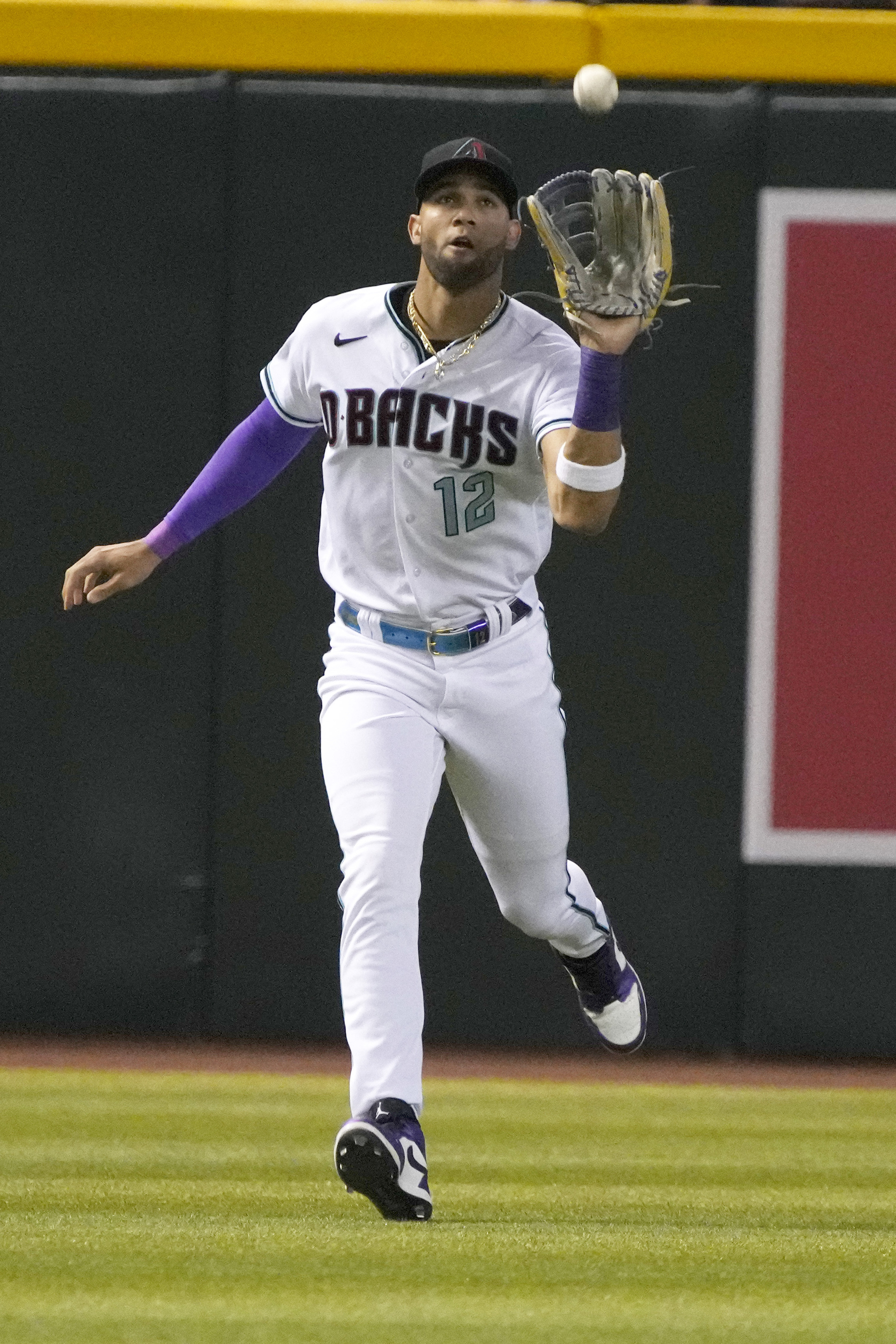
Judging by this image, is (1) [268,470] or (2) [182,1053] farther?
(2) [182,1053]

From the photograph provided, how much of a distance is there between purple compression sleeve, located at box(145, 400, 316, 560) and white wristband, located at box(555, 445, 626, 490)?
905mm

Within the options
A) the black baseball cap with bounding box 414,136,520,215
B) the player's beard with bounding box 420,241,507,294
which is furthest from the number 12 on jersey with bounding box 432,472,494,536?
the black baseball cap with bounding box 414,136,520,215

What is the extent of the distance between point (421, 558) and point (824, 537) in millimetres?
2604

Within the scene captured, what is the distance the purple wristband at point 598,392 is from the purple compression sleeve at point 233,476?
3.16ft

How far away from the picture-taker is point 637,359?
253 inches

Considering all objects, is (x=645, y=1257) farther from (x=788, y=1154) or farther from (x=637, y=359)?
(x=637, y=359)

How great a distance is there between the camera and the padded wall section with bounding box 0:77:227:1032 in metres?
6.42

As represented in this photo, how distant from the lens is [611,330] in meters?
3.57

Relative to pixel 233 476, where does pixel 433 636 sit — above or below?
below

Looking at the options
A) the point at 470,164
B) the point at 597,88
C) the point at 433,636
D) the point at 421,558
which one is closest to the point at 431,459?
the point at 421,558

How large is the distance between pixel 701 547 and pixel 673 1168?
7.28ft

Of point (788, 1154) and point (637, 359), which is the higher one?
point (637, 359)

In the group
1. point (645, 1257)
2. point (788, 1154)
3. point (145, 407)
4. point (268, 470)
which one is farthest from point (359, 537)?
point (145, 407)

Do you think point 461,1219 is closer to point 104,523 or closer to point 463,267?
point 463,267
